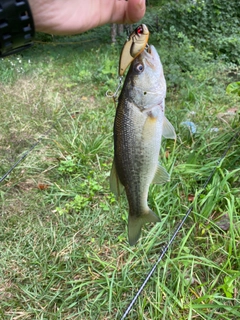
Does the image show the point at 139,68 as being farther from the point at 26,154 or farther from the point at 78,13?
the point at 26,154

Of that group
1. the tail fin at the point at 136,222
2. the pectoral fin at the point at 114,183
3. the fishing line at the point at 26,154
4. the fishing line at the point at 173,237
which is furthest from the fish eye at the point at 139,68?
the fishing line at the point at 26,154

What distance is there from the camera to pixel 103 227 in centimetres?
283

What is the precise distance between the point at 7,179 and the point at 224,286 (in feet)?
7.77

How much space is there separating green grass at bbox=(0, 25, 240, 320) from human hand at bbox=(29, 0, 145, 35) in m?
1.60

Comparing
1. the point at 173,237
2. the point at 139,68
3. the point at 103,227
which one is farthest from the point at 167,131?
the point at 103,227

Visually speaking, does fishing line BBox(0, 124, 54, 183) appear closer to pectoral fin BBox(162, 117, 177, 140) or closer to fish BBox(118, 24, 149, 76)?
pectoral fin BBox(162, 117, 177, 140)

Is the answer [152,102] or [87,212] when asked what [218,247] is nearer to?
[87,212]

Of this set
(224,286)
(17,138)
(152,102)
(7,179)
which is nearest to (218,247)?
(224,286)

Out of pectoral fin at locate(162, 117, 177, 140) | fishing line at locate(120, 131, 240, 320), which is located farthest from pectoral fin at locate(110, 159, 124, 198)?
fishing line at locate(120, 131, 240, 320)

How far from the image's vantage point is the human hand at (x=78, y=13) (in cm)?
153

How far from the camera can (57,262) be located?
262 centimetres

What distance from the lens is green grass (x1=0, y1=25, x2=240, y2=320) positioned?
7.47ft

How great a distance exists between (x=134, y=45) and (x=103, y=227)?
1.95 m

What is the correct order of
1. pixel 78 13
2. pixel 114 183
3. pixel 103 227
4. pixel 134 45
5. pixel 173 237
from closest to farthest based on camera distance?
pixel 134 45, pixel 114 183, pixel 78 13, pixel 173 237, pixel 103 227
